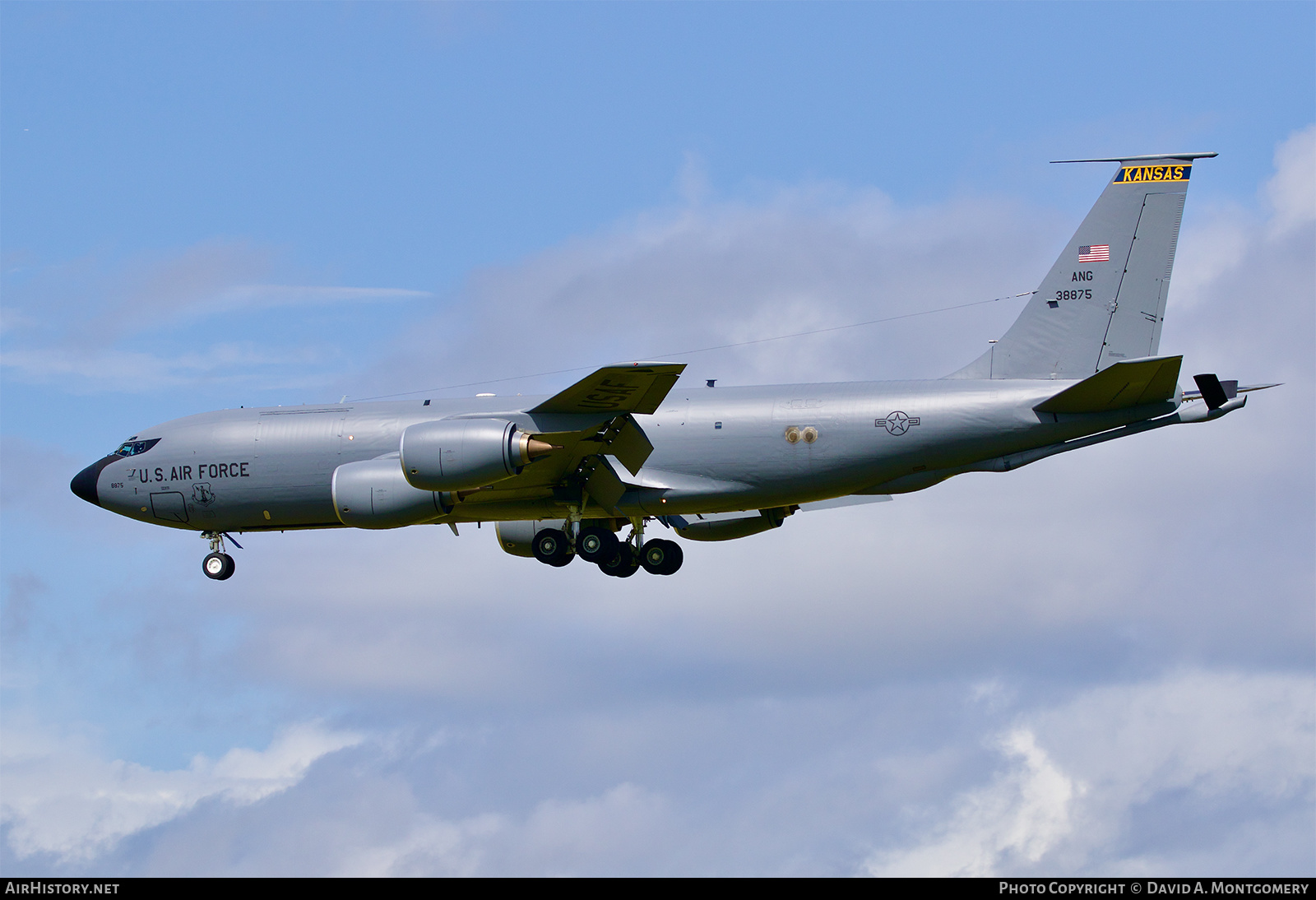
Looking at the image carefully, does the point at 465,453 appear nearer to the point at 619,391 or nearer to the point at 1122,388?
the point at 619,391

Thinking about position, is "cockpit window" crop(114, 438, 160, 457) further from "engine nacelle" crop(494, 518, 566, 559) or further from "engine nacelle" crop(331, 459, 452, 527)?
"engine nacelle" crop(494, 518, 566, 559)

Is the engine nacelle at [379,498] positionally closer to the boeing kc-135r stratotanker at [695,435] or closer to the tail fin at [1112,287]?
the boeing kc-135r stratotanker at [695,435]

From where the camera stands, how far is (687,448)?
3341 centimetres

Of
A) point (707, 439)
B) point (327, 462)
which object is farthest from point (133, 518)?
point (707, 439)

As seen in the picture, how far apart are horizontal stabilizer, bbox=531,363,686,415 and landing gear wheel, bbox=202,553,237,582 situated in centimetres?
982

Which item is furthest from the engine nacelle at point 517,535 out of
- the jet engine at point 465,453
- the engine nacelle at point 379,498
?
the jet engine at point 465,453

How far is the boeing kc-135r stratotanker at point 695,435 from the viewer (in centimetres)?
3083

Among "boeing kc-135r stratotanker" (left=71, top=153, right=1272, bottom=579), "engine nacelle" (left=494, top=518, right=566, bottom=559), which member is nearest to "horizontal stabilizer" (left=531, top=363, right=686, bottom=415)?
"boeing kc-135r stratotanker" (left=71, top=153, right=1272, bottom=579)

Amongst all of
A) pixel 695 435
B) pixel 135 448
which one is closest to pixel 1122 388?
pixel 695 435

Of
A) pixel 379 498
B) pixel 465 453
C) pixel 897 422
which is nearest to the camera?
pixel 465 453

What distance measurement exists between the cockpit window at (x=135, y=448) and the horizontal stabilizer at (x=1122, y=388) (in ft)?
67.9

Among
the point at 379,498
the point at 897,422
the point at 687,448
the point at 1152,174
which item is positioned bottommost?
the point at 379,498

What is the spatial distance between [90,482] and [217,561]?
3879 mm
